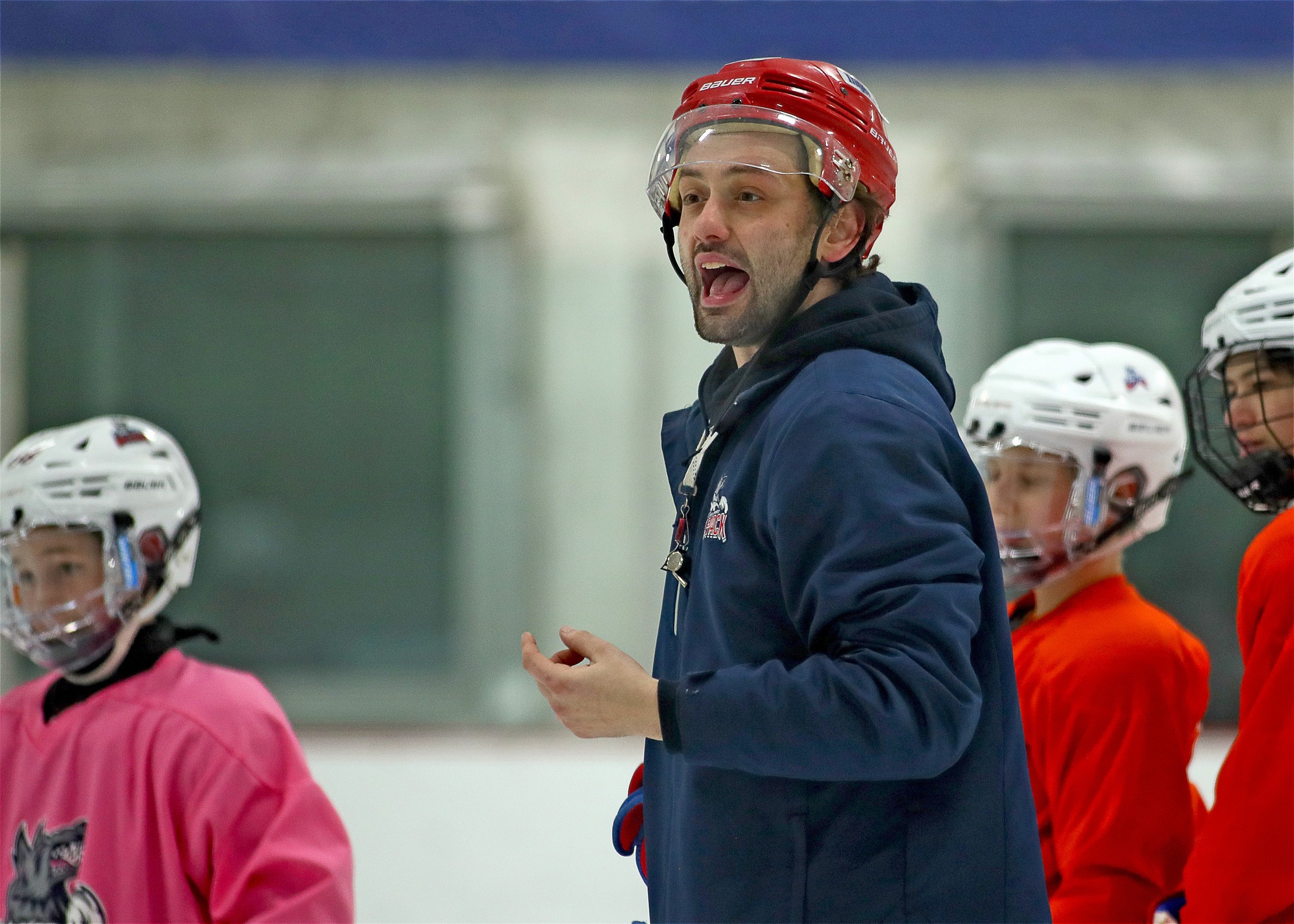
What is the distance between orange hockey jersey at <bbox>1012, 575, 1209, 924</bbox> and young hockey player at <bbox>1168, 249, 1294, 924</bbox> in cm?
27

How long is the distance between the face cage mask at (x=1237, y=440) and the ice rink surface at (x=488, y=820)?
2.26 metres

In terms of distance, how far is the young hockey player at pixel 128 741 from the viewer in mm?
1848

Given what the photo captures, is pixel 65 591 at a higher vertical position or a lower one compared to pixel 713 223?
lower

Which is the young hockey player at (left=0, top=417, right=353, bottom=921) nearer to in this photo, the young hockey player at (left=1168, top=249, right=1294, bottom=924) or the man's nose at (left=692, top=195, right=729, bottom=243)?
the man's nose at (left=692, top=195, right=729, bottom=243)

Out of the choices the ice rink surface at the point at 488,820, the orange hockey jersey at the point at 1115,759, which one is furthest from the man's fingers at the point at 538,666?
the ice rink surface at the point at 488,820

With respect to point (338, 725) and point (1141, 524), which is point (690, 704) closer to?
point (1141, 524)

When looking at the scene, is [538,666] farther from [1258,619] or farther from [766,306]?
[1258,619]

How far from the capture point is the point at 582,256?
19.0 ft

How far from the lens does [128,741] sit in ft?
6.41

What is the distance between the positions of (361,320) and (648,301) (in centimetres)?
137

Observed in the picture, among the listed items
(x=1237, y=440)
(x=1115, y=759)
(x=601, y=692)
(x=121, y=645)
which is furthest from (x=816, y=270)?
(x=121, y=645)

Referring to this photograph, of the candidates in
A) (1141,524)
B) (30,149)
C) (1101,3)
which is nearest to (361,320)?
(30,149)

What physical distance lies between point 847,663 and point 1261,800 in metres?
0.71

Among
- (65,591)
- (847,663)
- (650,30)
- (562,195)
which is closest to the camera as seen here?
(847,663)
